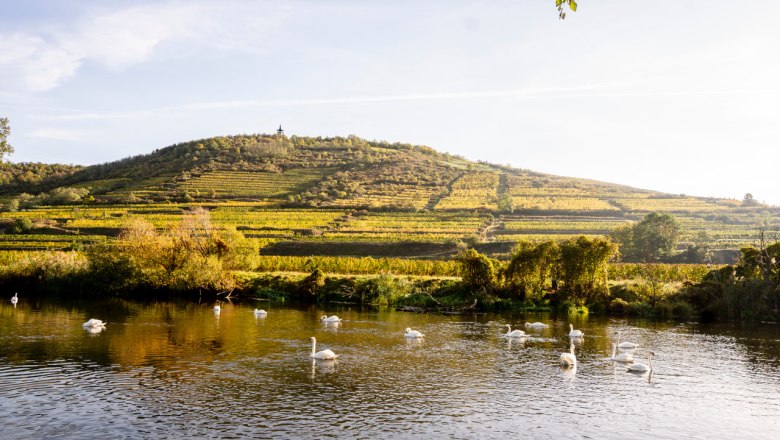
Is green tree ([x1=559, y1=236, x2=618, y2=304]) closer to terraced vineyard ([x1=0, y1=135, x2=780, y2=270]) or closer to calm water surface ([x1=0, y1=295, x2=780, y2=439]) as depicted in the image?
calm water surface ([x1=0, y1=295, x2=780, y2=439])

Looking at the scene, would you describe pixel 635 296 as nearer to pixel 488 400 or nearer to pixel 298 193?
pixel 488 400

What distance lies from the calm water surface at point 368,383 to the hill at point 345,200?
48.3 m

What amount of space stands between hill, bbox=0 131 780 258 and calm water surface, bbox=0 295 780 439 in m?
48.3

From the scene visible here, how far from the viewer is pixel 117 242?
60656 mm

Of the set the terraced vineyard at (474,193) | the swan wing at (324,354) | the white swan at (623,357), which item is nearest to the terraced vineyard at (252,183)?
the terraced vineyard at (474,193)

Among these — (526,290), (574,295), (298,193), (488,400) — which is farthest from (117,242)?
(298,193)

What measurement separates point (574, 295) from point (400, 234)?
42.5 metres

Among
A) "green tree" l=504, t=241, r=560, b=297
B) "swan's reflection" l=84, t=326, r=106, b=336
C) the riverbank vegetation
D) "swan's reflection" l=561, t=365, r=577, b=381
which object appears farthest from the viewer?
the riverbank vegetation

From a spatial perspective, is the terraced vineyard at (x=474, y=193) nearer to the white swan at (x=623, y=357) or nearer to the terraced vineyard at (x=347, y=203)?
the terraced vineyard at (x=347, y=203)

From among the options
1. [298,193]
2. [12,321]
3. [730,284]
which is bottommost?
[12,321]

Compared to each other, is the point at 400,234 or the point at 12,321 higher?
the point at 400,234

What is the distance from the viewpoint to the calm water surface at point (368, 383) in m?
19.8

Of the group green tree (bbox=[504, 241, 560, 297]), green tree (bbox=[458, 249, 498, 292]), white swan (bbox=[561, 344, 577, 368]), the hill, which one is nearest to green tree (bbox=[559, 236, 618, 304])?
green tree (bbox=[504, 241, 560, 297])

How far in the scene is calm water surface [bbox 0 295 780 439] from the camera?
19812 millimetres
